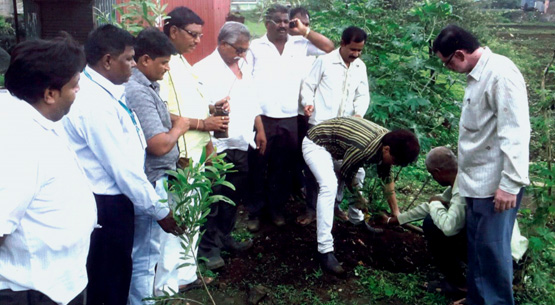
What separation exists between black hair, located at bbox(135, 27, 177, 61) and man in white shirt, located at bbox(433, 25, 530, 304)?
5.53ft

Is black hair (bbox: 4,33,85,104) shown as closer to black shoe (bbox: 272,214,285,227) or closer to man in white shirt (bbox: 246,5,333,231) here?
man in white shirt (bbox: 246,5,333,231)

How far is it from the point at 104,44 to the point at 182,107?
2.97 ft

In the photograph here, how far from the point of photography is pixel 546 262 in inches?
169

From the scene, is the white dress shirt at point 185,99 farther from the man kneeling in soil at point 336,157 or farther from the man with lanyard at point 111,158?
the man kneeling in soil at point 336,157

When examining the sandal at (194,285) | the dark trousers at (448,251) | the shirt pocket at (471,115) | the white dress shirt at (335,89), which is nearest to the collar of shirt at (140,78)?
the sandal at (194,285)

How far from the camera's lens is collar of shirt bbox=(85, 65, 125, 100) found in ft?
9.07

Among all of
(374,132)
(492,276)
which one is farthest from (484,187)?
(374,132)

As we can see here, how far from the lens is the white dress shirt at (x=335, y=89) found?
4926 mm

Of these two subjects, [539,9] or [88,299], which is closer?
[88,299]

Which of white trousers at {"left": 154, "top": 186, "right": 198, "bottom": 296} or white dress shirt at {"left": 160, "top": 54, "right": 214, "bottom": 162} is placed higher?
white dress shirt at {"left": 160, "top": 54, "right": 214, "bottom": 162}

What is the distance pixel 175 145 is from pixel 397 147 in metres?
1.52

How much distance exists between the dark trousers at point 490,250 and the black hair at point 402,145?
0.51 m

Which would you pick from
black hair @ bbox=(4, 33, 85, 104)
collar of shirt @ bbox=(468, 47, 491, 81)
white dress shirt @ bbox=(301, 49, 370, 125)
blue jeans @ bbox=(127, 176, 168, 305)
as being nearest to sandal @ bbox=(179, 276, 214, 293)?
blue jeans @ bbox=(127, 176, 168, 305)

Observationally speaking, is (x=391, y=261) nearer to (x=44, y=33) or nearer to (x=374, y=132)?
(x=374, y=132)
